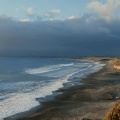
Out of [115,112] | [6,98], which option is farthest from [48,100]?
[115,112]

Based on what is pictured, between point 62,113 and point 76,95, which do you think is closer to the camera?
point 62,113

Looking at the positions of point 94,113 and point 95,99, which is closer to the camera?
point 94,113

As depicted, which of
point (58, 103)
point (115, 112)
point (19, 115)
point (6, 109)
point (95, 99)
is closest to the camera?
point (115, 112)

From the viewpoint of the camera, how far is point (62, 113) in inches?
866

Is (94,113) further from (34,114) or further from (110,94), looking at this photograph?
(110,94)

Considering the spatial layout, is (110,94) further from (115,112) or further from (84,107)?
(115,112)

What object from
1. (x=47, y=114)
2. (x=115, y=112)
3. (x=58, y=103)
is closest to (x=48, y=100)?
(x=58, y=103)

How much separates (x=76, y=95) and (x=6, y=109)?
394 inches

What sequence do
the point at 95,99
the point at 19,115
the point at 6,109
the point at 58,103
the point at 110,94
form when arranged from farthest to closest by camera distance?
the point at 110,94 < the point at 95,99 < the point at 58,103 < the point at 6,109 < the point at 19,115

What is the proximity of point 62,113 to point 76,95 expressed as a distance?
9.43 m

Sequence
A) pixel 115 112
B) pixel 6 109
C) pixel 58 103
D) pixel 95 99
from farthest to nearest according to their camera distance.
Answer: pixel 95 99, pixel 58 103, pixel 6 109, pixel 115 112

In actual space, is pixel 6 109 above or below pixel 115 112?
below

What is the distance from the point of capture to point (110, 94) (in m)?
30.5

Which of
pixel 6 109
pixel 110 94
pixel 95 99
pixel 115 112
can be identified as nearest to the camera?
pixel 115 112
